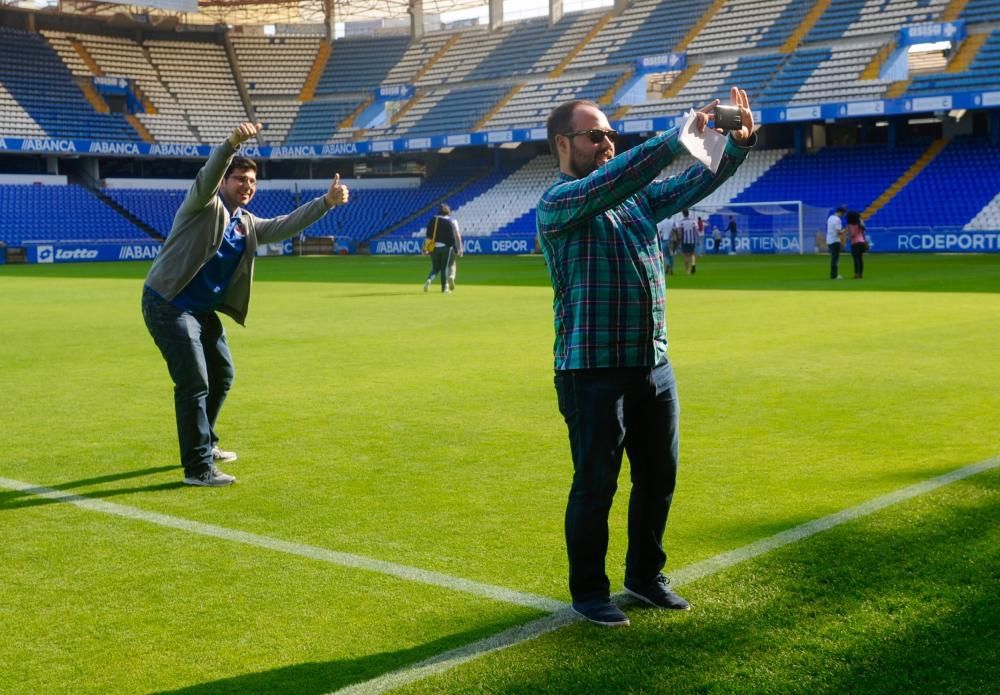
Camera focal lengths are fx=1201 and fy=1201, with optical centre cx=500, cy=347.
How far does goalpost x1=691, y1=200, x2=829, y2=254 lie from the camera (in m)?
45.5

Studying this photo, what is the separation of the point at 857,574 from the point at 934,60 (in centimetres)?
4950

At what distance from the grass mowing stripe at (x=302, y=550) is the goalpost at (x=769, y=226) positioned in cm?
3927

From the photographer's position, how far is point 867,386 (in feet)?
36.1

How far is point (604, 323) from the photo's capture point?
4723 millimetres

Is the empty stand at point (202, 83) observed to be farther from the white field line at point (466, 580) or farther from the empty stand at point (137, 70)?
the white field line at point (466, 580)

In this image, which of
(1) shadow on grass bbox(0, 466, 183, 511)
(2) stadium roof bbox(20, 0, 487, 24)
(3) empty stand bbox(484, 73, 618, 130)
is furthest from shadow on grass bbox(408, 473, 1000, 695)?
(2) stadium roof bbox(20, 0, 487, 24)

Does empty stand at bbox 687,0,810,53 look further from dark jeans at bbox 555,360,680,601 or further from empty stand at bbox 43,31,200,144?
dark jeans at bbox 555,360,680,601

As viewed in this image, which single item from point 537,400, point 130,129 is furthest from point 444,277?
point 130,129

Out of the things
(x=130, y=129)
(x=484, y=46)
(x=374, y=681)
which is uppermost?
(x=484, y=46)

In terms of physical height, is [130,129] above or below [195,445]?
above

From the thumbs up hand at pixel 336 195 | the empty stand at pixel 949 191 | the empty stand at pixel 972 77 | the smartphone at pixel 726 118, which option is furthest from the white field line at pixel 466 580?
the empty stand at pixel 972 77

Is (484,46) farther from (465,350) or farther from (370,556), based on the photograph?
(370,556)

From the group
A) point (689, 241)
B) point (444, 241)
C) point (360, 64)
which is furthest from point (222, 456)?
point (360, 64)

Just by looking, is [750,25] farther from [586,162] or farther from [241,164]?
[586,162]
